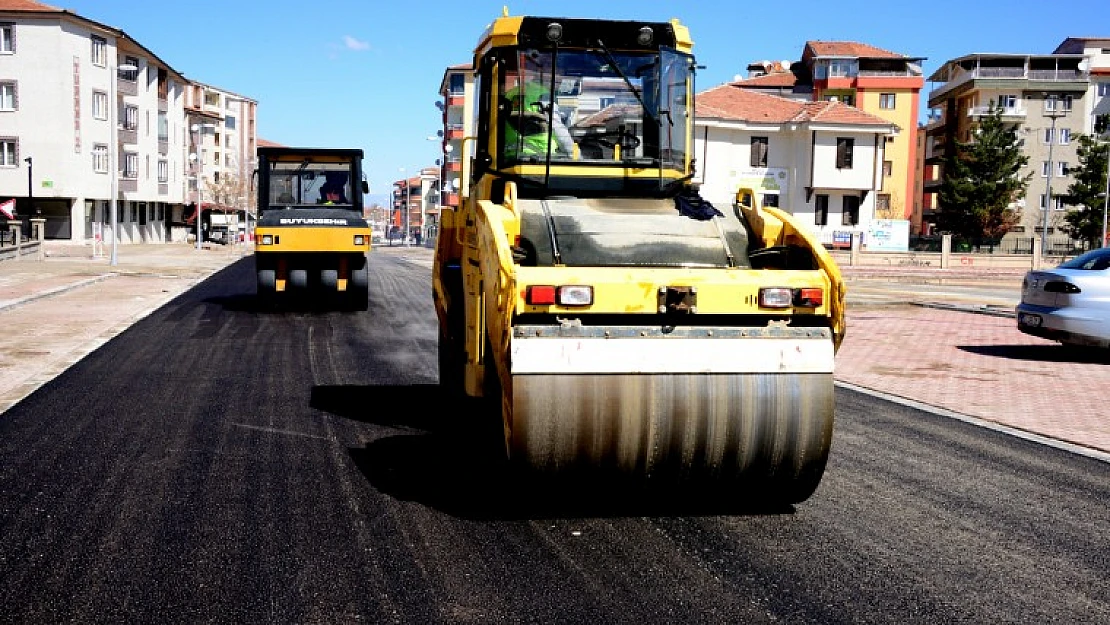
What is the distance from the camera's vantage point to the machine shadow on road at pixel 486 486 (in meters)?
5.99

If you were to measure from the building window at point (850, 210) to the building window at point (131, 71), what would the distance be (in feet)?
154

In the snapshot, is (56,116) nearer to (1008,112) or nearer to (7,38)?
(7,38)

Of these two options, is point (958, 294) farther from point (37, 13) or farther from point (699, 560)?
point (37, 13)

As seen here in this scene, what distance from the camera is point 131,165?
7444 cm

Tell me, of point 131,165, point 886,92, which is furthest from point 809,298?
point 886,92

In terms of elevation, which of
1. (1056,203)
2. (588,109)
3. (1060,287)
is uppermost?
(1056,203)

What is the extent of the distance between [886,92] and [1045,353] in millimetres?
73121

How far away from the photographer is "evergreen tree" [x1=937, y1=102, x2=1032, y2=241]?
68562 millimetres

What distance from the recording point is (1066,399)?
1131 cm

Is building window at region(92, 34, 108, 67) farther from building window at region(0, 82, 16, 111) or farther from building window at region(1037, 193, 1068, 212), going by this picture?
building window at region(1037, 193, 1068, 212)

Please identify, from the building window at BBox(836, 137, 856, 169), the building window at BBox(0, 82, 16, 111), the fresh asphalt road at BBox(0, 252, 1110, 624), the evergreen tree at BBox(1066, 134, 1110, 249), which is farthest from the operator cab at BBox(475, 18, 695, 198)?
the evergreen tree at BBox(1066, 134, 1110, 249)

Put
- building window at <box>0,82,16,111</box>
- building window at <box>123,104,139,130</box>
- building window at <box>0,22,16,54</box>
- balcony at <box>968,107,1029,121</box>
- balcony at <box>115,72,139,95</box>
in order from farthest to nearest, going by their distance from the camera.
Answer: balcony at <box>968,107,1029,121</box> < building window at <box>123,104,139,130</box> < balcony at <box>115,72,139,95</box> < building window at <box>0,82,16,111</box> < building window at <box>0,22,16,54</box>

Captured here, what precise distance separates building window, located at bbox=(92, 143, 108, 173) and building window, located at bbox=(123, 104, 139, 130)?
7135mm

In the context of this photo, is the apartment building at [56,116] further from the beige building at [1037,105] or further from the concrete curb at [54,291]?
the beige building at [1037,105]
